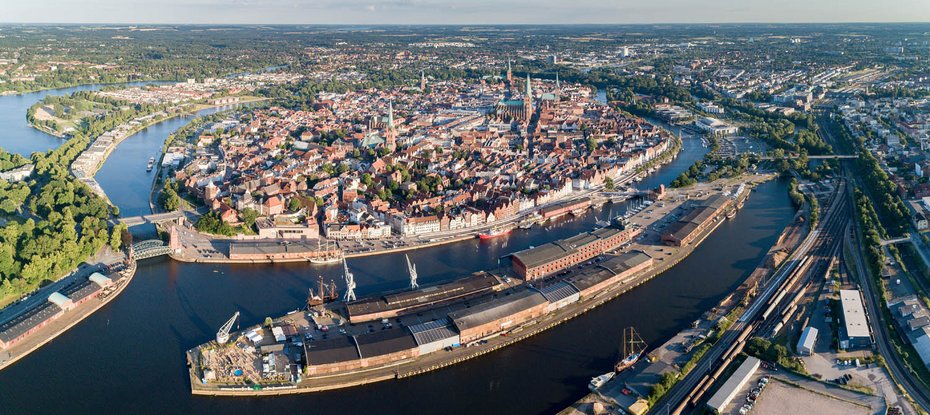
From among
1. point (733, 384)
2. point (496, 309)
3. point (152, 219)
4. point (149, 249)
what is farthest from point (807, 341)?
point (152, 219)

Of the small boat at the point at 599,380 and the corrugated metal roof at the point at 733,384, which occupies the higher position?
the corrugated metal roof at the point at 733,384

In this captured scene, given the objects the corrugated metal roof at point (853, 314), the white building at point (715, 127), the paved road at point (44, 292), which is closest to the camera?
the corrugated metal roof at point (853, 314)

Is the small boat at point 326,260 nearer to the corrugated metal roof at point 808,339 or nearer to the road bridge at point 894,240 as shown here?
the corrugated metal roof at point 808,339

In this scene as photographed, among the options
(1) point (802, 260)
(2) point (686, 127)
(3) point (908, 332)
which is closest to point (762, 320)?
(3) point (908, 332)

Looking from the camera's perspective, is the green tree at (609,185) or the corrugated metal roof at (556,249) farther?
the green tree at (609,185)

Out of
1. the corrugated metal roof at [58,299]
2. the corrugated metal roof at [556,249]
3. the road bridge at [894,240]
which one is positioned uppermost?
the corrugated metal roof at [556,249]

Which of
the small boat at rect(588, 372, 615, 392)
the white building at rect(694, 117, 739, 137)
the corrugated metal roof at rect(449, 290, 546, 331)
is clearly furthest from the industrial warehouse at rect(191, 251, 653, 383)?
the white building at rect(694, 117, 739, 137)

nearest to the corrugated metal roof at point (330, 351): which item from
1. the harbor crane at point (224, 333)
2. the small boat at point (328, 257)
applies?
the harbor crane at point (224, 333)

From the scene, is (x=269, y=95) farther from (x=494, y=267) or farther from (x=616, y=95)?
(x=494, y=267)
